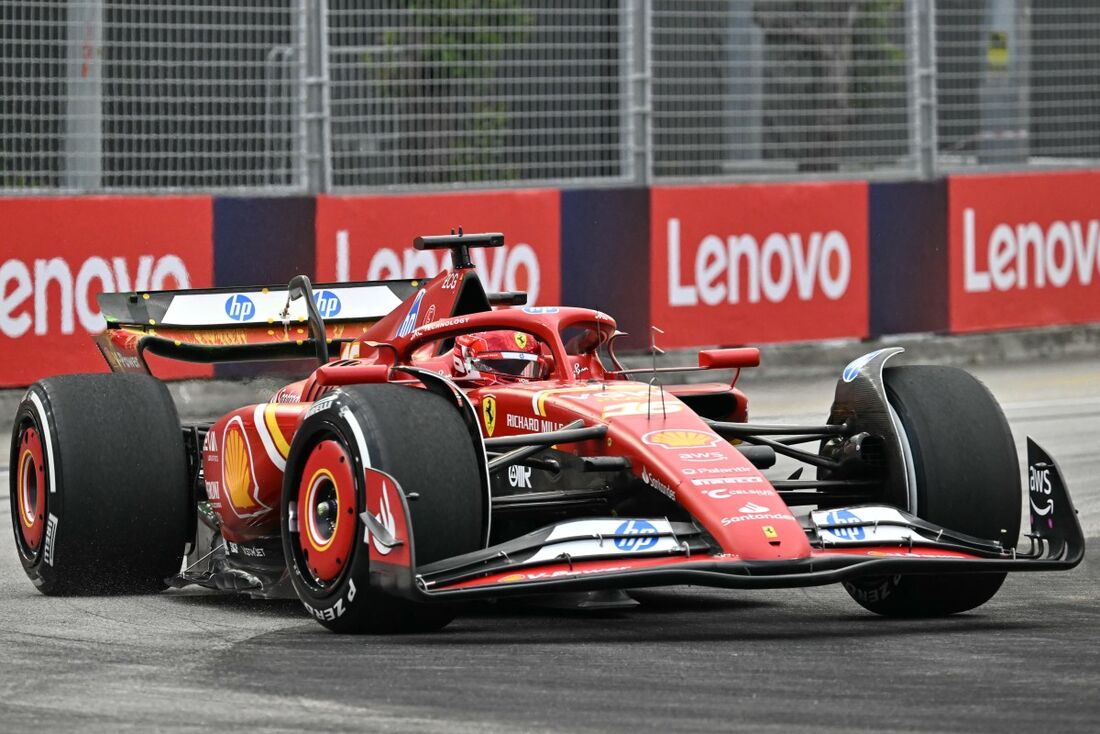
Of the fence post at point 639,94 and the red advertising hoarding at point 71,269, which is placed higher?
the fence post at point 639,94

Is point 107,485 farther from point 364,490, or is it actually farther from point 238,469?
point 364,490

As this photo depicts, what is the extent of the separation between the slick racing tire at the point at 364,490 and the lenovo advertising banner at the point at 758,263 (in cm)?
846

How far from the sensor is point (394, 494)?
6297mm

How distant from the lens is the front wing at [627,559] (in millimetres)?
6168

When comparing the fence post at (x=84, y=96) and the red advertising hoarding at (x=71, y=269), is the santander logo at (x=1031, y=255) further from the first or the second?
the fence post at (x=84, y=96)

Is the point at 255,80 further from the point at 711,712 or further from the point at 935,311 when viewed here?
the point at 711,712

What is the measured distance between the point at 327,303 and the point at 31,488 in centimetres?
168

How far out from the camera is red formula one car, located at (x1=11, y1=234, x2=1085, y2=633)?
635 cm

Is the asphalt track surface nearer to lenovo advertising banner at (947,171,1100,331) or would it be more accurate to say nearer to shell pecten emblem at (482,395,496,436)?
shell pecten emblem at (482,395,496,436)

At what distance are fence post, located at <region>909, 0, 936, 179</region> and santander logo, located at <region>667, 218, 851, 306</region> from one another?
1091mm

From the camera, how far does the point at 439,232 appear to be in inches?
569

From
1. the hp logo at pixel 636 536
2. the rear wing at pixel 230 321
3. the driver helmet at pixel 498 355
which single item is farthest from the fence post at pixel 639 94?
the hp logo at pixel 636 536

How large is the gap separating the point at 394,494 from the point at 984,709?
1.91 m

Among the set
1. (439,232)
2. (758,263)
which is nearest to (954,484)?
(439,232)
